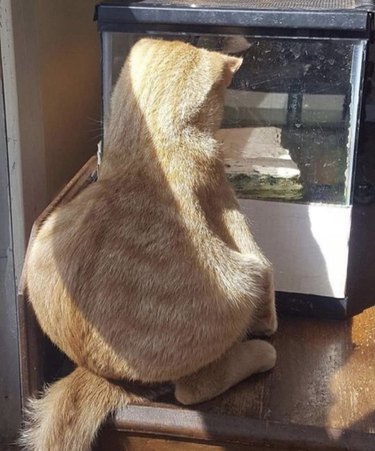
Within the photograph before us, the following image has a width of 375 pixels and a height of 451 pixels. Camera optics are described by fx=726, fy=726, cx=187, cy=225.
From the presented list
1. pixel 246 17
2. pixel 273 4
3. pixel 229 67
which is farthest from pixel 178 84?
pixel 273 4

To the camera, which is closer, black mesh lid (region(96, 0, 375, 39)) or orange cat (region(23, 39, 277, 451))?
orange cat (region(23, 39, 277, 451))

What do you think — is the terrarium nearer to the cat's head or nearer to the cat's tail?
the cat's head

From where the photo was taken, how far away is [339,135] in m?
1.28

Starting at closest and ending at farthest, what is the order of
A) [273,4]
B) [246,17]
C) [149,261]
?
1. [149,261]
2. [246,17]
3. [273,4]

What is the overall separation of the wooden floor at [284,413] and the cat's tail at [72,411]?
0.03 meters

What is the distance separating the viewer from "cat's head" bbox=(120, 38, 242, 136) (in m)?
1.10

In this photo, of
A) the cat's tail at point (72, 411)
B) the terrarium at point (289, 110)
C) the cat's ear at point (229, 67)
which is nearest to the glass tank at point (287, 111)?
the terrarium at point (289, 110)

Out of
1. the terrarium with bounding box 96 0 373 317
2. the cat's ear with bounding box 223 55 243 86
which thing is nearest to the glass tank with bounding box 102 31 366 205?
the terrarium with bounding box 96 0 373 317

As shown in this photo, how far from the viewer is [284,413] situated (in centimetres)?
115

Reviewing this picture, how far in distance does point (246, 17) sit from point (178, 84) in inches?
8.4

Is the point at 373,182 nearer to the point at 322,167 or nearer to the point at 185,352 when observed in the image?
the point at 322,167

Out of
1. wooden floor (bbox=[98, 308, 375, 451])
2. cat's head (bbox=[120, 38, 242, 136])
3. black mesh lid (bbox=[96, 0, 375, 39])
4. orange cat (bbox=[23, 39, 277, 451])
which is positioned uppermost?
black mesh lid (bbox=[96, 0, 375, 39])

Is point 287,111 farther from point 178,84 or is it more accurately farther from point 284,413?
point 284,413

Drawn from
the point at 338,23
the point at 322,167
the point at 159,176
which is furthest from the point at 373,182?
the point at 159,176
